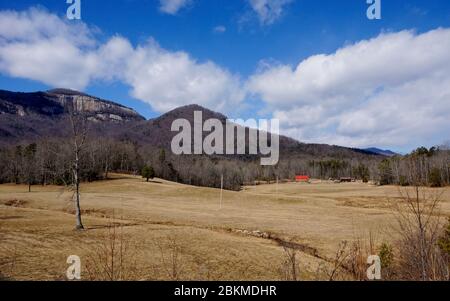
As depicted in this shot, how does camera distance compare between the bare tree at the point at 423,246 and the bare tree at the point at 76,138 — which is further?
the bare tree at the point at 76,138

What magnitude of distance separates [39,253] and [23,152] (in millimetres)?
96189

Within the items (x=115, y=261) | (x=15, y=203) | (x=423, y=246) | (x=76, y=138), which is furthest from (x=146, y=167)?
(x=423, y=246)

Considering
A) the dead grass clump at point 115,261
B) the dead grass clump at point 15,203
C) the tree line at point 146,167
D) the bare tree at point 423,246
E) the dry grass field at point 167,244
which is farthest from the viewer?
the tree line at point 146,167

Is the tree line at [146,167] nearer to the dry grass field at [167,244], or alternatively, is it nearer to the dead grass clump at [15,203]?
the dead grass clump at [15,203]

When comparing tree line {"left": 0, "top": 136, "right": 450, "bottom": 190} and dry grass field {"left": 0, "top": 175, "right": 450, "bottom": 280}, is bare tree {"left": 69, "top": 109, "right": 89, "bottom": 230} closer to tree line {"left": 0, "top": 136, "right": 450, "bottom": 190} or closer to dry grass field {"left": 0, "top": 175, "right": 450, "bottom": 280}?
dry grass field {"left": 0, "top": 175, "right": 450, "bottom": 280}

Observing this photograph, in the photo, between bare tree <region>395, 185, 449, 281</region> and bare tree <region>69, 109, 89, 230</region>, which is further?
bare tree <region>69, 109, 89, 230</region>

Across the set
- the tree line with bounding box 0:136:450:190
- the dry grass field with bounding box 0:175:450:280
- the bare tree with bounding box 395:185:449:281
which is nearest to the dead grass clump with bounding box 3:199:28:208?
the dry grass field with bounding box 0:175:450:280

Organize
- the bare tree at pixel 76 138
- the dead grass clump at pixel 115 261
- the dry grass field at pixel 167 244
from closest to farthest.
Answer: the dead grass clump at pixel 115 261 → the dry grass field at pixel 167 244 → the bare tree at pixel 76 138

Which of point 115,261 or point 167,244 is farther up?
point 115,261

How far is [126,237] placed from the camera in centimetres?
2583

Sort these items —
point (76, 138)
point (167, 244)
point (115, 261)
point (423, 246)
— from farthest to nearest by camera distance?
point (76, 138) < point (167, 244) < point (115, 261) < point (423, 246)

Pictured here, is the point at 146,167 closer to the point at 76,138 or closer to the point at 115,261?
the point at 76,138

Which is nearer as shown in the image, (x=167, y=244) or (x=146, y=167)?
(x=167, y=244)

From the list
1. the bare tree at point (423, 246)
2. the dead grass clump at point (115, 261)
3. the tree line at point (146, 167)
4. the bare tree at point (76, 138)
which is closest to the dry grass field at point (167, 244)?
the dead grass clump at point (115, 261)
